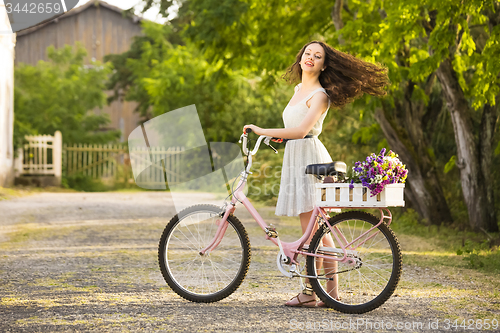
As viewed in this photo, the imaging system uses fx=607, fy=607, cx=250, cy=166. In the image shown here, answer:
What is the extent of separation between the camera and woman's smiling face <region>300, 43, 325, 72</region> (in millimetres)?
4367

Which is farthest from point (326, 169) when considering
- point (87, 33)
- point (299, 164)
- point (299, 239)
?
point (87, 33)

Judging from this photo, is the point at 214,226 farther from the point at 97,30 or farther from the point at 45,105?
the point at 97,30

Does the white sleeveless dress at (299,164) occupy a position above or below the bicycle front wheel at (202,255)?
above

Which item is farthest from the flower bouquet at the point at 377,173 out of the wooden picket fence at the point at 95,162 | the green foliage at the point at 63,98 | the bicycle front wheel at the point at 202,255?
the green foliage at the point at 63,98

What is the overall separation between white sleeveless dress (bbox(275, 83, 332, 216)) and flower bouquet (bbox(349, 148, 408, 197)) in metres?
0.37

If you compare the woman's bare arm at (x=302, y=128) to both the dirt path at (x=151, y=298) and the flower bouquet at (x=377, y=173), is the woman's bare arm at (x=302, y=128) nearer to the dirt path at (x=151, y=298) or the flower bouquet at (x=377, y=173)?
the flower bouquet at (x=377, y=173)

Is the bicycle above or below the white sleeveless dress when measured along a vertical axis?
below

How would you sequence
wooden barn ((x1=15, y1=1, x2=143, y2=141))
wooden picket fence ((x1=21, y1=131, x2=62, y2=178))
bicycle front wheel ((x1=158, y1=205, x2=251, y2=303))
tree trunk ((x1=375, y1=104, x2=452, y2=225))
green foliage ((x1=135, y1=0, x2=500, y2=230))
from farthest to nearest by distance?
wooden barn ((x1=15, y1=1, x2=143, y2=141))
wooden picket fence ((x1=21, y1=131, x2=62, y2=178))
tree trunk ((x1=375, y1=104, x2=452, y2=225))
green foliage ((x1=135, y1=0, x2=500, y2=230))
bicycle front wheel ((x1=158, y1=205, x2=251, y2=303))

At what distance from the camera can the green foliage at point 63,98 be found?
77.7 ft

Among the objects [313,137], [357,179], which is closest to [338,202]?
[357,179]

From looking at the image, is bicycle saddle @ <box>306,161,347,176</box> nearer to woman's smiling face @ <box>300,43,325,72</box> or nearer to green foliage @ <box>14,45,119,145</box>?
woman's smiling face @ <box>300,43,325,72</box>

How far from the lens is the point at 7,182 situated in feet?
60.9

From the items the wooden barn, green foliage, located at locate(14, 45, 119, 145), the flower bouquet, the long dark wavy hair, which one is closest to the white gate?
green foliage, located at locate(14, 45, 119, 145)

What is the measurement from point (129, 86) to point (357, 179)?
941 inches
